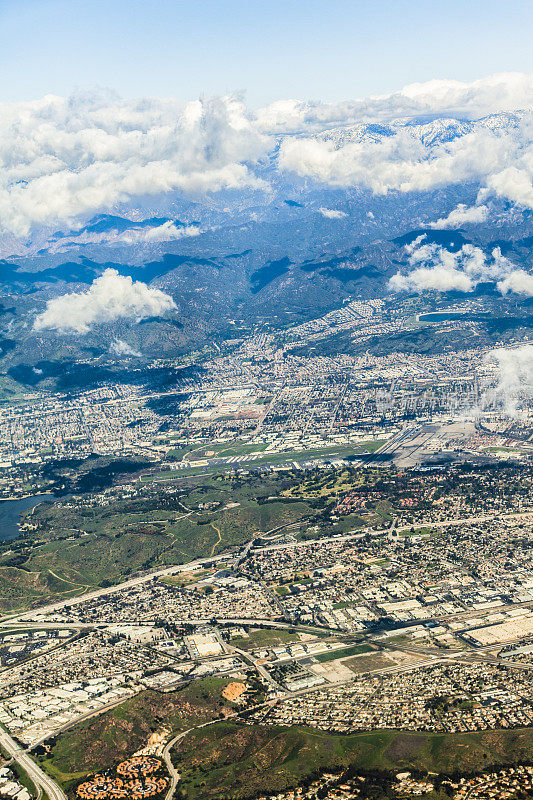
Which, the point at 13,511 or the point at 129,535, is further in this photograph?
the point at 13,511

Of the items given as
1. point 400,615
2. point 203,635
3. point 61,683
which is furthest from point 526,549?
point 61,683

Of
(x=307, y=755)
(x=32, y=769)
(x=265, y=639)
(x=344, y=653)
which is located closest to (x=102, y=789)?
(x=32, y=769)

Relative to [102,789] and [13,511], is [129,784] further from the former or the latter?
[13,511]

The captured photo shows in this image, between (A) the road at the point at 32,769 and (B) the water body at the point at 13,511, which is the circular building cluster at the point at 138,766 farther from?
(B) the water body at the point at 13,511

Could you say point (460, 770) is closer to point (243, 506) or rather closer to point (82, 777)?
point (82, 777)

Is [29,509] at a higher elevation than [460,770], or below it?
below

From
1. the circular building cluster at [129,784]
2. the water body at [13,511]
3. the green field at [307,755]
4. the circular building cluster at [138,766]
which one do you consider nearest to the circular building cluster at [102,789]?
the circular building cluster at [129,784]
